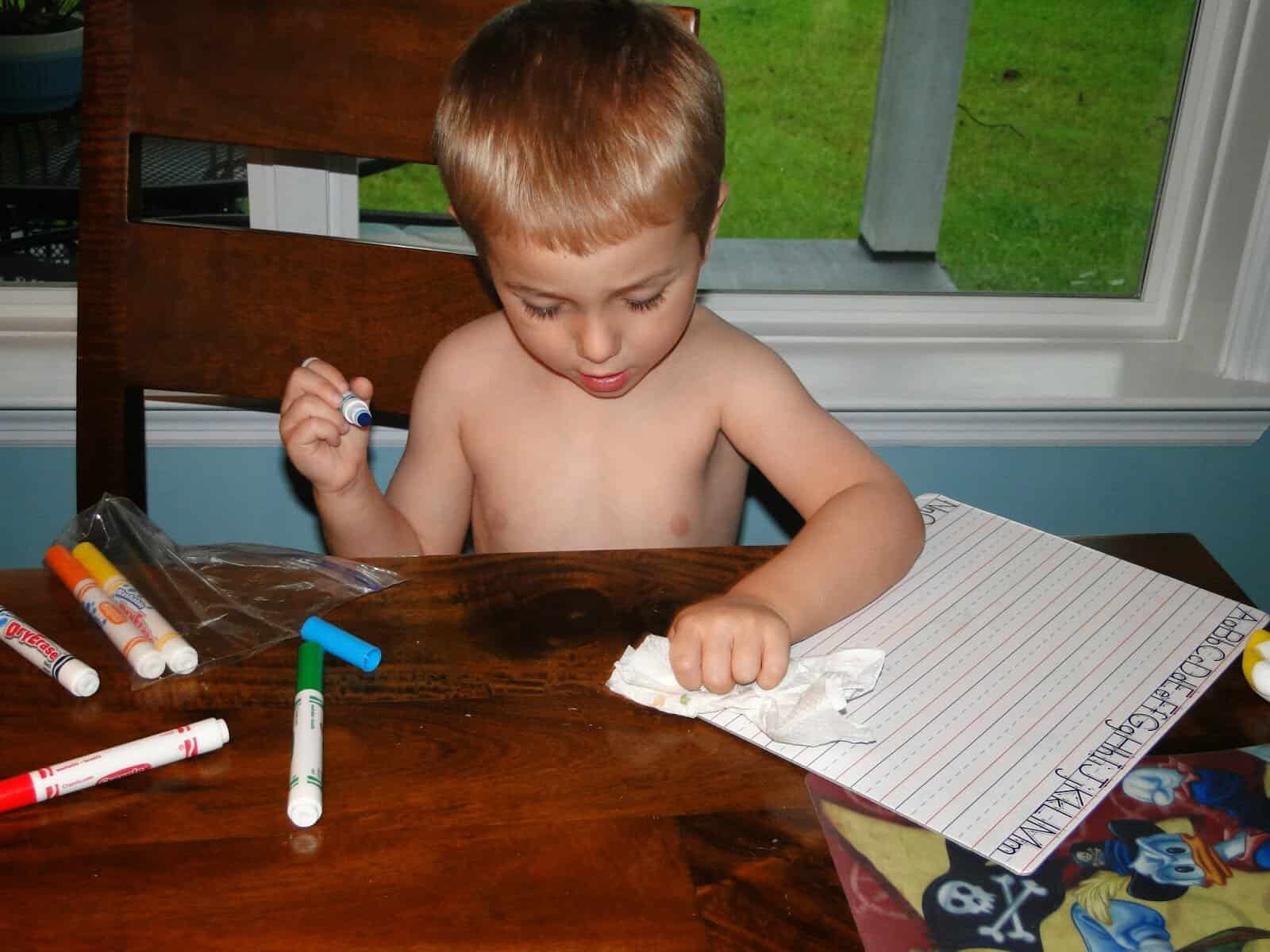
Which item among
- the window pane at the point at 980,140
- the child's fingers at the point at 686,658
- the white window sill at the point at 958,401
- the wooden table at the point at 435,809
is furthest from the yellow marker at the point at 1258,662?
the window pane at the point at 980,140

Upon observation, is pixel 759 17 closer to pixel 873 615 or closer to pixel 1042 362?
pixel 1042 362

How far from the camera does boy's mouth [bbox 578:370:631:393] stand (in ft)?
2.55

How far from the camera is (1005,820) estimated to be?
0.52m

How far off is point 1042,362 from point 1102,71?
37cm

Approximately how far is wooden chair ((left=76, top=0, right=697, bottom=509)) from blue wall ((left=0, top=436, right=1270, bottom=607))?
43 cm

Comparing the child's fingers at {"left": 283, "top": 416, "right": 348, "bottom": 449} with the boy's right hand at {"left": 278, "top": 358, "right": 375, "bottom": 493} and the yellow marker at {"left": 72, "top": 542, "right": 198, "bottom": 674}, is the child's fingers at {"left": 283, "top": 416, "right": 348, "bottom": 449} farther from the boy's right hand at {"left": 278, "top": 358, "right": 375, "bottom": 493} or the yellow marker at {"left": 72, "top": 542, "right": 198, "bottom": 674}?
the yellow marker at {"left": 72, "top": 542, "right": 198, "bottom": 674}

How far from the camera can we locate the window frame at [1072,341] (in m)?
1.33

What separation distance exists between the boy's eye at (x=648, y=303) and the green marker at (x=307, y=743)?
27 centimetres

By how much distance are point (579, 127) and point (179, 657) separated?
0.37 m

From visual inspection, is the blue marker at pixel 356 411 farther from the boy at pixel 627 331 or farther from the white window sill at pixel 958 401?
the white window sill at pixel 958 401

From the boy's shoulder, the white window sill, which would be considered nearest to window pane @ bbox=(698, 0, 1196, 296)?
the white window sill

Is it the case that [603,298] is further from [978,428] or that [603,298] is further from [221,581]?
[978,428]

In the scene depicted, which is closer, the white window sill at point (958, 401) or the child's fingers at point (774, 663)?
the child's fingers at point (774, 663)

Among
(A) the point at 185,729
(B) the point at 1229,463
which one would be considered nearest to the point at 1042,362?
(B) the point at 1229,463
